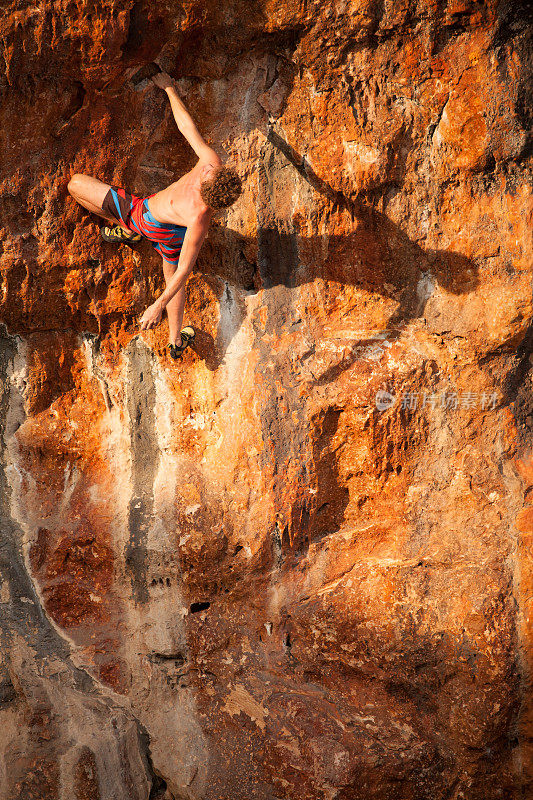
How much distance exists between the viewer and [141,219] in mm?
4098

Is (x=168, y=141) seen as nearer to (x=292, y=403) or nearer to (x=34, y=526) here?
(x=292, y=403)

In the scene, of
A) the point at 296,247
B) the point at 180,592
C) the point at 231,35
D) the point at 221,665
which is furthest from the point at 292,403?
the point at 231,35

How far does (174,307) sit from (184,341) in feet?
1.10

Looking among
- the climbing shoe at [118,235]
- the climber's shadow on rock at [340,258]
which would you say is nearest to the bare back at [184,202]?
the climbing shoe at [118,235]

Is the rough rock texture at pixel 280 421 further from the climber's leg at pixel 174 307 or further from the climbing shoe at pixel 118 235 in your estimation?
the climber's leg at pixel 174 307

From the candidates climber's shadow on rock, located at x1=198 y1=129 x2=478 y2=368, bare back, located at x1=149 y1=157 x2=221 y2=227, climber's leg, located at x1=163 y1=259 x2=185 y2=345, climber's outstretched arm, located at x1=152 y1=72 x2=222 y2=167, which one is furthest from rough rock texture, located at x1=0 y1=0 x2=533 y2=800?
bare back, located at x1=149 y1=157 x2=221 y2=227

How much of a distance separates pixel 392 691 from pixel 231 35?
4476 millimetres

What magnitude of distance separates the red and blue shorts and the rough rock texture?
291 mm

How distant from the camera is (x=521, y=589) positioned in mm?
4191

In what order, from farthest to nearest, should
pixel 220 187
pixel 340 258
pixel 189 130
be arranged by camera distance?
pixel 340 258, pixel 189 130, pixel 220 187

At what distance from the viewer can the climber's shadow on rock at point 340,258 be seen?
4359mm

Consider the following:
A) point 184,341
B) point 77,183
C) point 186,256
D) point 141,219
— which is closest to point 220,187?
point 186,256

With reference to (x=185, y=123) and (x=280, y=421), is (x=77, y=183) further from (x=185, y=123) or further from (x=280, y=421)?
(x=280, y=421)

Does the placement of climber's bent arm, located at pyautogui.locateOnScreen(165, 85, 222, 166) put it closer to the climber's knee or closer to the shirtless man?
the shirtless man
